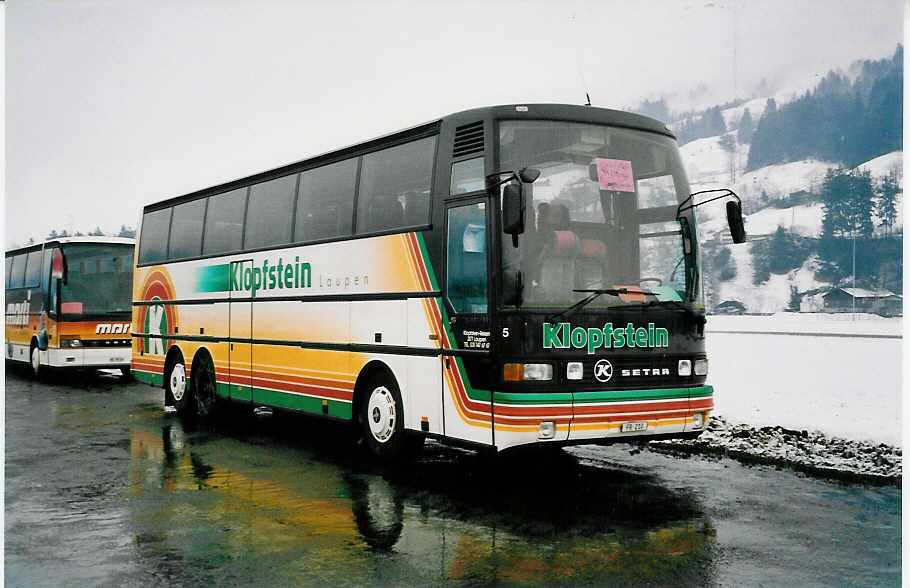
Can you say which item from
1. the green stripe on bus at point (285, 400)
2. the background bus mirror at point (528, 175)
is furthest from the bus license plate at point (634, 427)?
the green stripe on bus at point (285, 400)

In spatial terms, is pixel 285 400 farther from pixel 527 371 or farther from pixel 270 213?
pixel 527 371

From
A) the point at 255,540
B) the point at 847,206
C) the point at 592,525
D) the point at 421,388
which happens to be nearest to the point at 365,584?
the point at 255,540

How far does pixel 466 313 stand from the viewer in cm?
865

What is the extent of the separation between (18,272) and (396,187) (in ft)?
58.7

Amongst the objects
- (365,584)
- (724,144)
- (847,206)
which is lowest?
(365,584)

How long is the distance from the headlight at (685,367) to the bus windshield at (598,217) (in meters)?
0.57

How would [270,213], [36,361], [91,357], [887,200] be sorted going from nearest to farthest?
[270,213] < [91,357] < [36,361] < [887,200]

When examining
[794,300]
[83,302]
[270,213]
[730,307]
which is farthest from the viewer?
[730,307]

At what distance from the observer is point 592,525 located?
23.3ft

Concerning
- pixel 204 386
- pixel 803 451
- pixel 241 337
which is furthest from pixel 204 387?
pixel 803 451

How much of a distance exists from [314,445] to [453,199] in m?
4.15

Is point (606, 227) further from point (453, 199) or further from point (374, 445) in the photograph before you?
point (374, 445)

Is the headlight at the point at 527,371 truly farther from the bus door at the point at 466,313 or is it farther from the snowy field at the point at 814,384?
the snowy field at the point at 814,384

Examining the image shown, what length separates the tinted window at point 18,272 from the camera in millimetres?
24031
